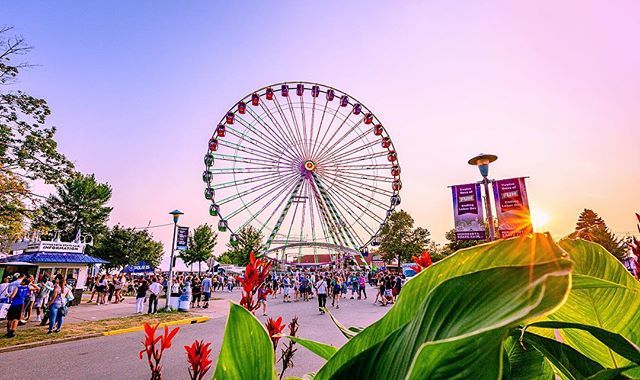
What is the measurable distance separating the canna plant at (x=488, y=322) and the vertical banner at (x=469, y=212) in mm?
11866

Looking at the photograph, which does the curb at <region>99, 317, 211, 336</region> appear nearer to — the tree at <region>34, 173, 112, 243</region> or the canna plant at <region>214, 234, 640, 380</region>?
the canna plant at <region>214, 234, 640, 380</region>

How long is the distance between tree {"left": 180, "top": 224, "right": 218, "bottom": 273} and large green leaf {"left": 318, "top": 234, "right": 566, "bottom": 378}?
155 ft

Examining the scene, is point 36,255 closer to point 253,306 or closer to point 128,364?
point 128,364

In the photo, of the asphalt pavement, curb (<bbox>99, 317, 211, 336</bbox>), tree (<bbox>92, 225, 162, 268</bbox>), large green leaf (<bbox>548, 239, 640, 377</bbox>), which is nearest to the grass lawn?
curb (<bbox>99, 317, 211, 336</bbox>)

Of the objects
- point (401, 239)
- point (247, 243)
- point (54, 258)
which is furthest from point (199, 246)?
point (401, 239)

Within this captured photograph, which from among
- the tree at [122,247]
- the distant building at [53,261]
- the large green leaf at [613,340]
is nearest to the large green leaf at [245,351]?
the large green leaf at [613,340]

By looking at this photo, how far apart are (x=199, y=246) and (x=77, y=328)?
35.1 meters

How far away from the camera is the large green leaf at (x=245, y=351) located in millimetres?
563

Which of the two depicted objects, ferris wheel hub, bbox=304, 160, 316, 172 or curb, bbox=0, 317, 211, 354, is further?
ferris wheel hub, bbox=304, 160, 316, 172

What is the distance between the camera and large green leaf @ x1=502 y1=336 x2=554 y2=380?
2.12 ft

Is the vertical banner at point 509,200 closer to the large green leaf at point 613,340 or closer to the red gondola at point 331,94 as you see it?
the large green leaf at point 613,340

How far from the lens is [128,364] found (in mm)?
7523

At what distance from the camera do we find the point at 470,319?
1.07 ft

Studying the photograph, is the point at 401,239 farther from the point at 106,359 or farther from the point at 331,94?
the point at 106,359
